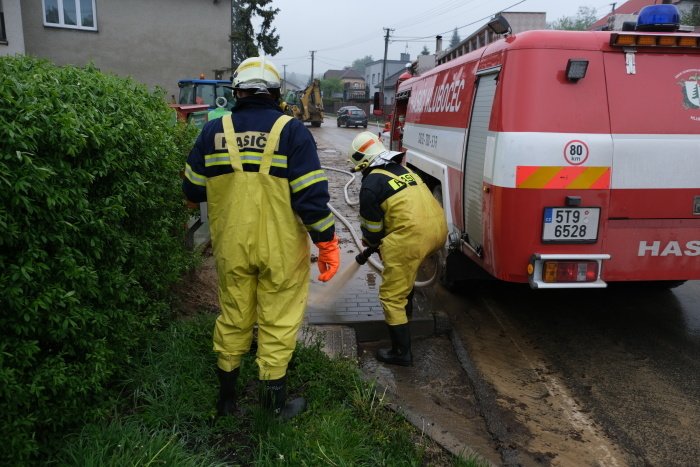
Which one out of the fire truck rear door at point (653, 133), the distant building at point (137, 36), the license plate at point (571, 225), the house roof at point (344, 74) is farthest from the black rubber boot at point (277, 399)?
the house roof at point (344, 74)

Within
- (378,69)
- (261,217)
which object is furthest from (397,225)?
(378,69)

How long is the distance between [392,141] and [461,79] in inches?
201

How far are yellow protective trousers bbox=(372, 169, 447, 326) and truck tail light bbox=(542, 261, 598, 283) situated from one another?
828 mm

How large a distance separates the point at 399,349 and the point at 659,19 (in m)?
3.01

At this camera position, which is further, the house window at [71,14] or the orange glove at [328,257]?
the house window at [71,14]

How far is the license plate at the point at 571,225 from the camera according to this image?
12.5ft

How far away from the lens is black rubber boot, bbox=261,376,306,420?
9.89 feet

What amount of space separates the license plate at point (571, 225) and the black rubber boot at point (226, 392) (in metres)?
2.22

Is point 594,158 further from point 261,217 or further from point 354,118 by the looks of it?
point 354,118

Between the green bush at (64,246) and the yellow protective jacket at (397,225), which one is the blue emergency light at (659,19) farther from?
the green bush at (64,246)

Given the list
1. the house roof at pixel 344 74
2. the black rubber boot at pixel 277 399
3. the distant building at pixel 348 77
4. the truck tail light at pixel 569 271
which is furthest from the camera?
the house roof at pixel 344 74

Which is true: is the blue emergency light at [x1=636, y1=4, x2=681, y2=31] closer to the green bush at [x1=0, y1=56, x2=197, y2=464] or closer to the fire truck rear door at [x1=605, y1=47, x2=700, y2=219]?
the fire truck rear door at [x1=605, y1=47, x2=700, y2=219]

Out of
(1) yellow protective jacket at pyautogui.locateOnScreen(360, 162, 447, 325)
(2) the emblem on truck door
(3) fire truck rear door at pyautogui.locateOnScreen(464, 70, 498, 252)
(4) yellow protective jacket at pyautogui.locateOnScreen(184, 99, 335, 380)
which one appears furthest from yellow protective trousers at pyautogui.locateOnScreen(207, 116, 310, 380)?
(2) the emblem on truck door

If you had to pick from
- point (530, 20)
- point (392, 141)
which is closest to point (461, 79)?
point (530, 20)
